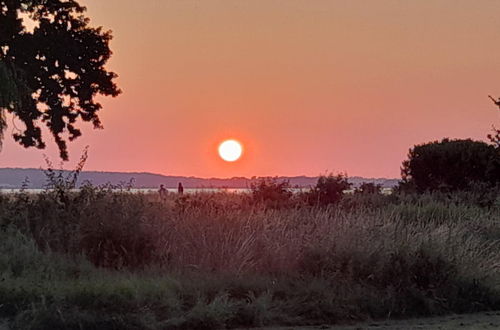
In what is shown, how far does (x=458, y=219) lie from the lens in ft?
65.2

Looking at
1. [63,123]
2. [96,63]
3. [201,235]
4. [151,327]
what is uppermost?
[96,63]

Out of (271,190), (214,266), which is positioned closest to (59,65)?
(271,190)

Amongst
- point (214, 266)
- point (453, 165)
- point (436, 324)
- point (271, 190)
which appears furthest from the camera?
point (453, 165)

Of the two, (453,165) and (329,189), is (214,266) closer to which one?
(329,189)

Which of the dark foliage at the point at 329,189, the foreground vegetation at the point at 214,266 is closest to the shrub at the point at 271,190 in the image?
the dark foliage at the point at 329,189

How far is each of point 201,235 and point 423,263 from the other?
364 centimetres

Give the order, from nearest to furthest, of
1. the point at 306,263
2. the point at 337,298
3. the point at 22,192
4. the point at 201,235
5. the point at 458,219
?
the point at 337,298 < the point at 306,263 < the point at 201,235 < the point at 22,192 < the point at 458,219

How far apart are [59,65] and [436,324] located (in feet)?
76.2

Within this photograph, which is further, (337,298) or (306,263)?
(306,263)

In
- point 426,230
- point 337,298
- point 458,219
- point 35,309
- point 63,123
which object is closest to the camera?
point 35,309

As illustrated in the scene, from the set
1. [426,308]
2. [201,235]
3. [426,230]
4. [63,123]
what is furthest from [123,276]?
[63,123]

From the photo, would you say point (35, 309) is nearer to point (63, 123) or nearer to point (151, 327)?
point (151, 327)

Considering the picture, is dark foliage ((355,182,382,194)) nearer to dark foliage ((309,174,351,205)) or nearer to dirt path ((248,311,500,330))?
dark foliage ((309,174,351,205))

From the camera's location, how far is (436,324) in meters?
11.5
